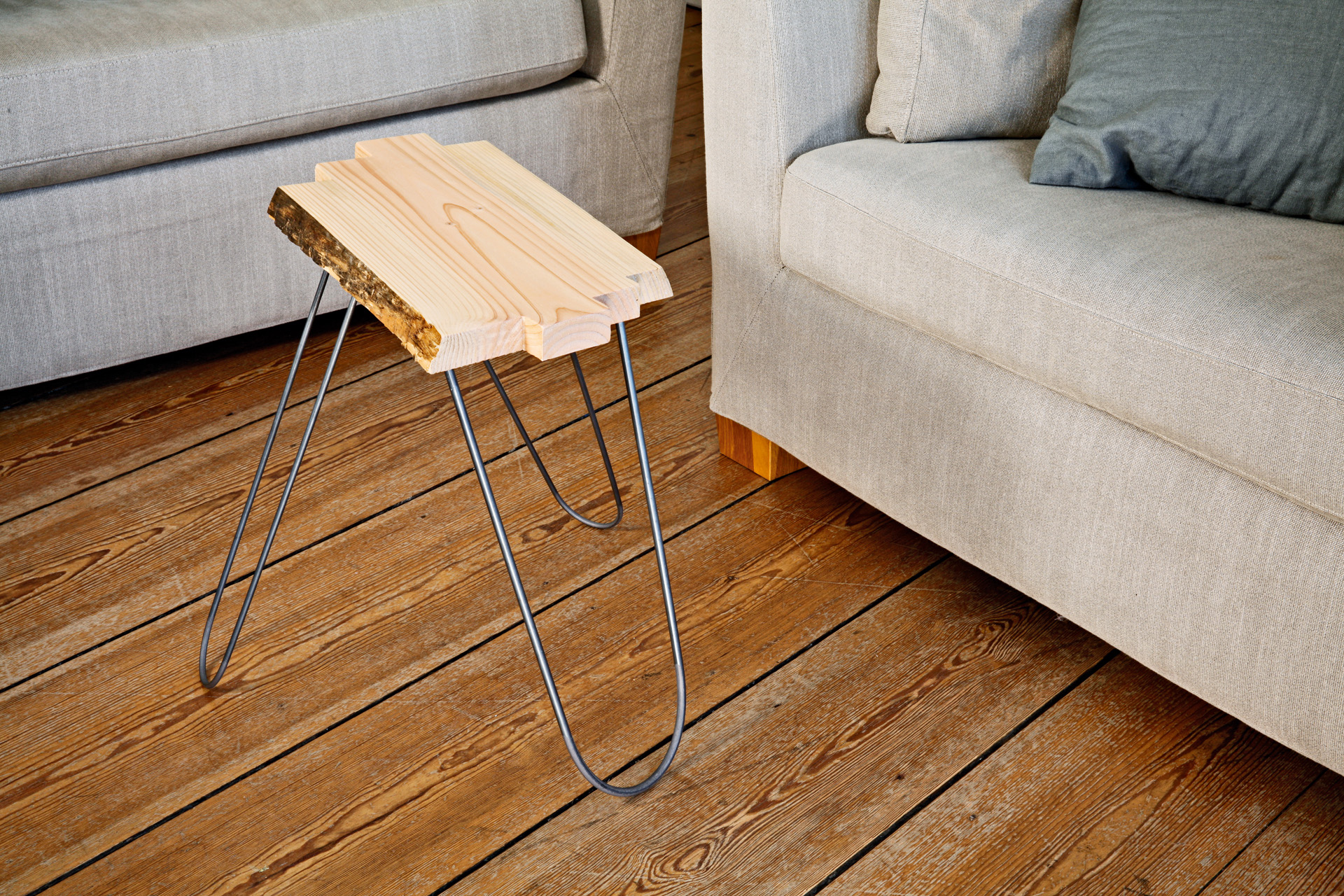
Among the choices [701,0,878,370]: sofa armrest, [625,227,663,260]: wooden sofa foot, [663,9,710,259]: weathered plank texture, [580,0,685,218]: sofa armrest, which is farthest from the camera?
[663,9,710,259]: weathered plank texture

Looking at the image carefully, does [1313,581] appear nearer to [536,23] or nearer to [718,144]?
[718,144]

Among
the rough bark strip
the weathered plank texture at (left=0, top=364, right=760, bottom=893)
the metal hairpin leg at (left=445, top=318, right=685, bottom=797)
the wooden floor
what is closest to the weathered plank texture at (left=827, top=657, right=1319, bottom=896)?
the wooden floor

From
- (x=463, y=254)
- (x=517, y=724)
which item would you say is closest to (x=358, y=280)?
(x=463, y=254)

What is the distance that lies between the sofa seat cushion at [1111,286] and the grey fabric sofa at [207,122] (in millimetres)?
606

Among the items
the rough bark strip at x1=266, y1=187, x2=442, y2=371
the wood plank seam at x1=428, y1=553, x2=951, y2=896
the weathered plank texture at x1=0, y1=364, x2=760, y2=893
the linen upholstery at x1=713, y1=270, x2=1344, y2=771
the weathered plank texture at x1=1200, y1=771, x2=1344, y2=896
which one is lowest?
the weathered plank texture at x1=1200, y1=771, x2=1344, y2=896

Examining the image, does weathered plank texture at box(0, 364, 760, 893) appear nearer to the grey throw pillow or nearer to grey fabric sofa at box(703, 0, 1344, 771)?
grey fabric sofa at box(703, 0, 1344, 771)

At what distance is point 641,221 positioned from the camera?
5.96ft

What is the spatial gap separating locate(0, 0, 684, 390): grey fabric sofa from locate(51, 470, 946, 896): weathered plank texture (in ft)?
2.27

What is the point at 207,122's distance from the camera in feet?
4.55

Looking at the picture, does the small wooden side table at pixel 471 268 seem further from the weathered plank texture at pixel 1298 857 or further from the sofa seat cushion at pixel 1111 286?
the weathered plank texture at pixel 1298 857

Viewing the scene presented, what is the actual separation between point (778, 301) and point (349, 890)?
2.36ft

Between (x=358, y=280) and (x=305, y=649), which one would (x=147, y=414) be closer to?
(x=305, y=649)

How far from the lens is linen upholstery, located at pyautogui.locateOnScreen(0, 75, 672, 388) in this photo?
1.36 meters

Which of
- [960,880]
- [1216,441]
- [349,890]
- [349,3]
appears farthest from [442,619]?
[349,3]
